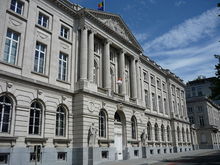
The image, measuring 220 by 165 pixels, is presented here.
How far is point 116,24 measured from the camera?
30.7 metres

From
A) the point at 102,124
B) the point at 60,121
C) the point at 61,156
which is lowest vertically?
the point at 61,156

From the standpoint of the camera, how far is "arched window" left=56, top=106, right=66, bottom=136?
20672 mm

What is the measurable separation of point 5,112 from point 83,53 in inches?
402

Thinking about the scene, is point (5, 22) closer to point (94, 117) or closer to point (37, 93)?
point (37, 93)

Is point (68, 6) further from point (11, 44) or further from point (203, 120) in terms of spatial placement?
point (203, 120)

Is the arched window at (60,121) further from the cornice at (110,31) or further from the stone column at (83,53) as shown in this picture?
the cornice at (110,31)

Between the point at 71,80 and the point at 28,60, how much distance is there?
5369 mm

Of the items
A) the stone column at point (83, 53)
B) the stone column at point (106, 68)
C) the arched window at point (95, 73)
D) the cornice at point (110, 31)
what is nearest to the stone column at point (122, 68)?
the cornice at point (110, 31)

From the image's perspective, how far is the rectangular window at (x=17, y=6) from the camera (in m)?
18.9

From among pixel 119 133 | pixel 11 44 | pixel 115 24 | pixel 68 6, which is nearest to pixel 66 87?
pixel 11 44

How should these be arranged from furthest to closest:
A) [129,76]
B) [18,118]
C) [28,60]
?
[129,76], [28,60], [18,118]

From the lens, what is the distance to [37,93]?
19062 millimetres

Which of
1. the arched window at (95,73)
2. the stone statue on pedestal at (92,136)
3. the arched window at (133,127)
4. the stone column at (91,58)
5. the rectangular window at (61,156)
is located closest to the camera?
the rectangular window at (61,156)

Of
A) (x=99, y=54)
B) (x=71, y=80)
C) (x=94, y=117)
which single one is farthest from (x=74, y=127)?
(x=99, y=54)
